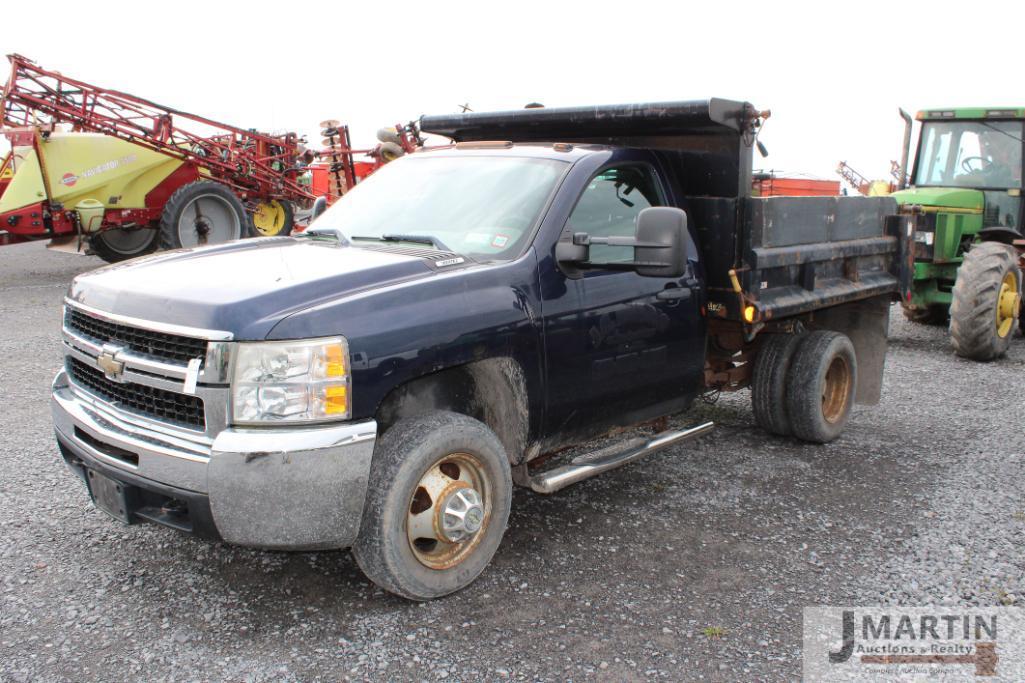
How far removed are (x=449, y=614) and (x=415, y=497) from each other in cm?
50

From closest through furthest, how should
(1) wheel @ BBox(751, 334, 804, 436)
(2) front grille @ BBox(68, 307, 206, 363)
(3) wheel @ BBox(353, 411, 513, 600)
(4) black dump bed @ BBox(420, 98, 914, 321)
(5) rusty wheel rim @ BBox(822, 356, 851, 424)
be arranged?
(2) front grille @ BBox(68, 307, 206, 363), (3) wheel @ BBox(353, 411, 513, 600), (4) black dump bed @ BBox(420, 98, 914, 321), (1) wheel @ BBox(751, 334, 804, 436), (5) rusty wheel rim @ BBox(822, 356, 851, 424)

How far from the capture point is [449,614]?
12.3 ft

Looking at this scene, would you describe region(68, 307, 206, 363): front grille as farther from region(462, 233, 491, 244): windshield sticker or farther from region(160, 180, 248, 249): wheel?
region(160, 180, 248, 249): wheel

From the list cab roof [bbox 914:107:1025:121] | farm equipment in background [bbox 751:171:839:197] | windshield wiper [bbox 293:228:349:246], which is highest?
cab roof [bbox 914:107:1025:121]

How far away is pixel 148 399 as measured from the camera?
3.58 meters

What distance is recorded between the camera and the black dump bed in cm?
510

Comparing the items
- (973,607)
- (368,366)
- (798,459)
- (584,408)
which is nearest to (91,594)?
(368,366)

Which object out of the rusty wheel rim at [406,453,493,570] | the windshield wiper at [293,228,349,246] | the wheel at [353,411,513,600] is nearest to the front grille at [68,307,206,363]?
the wheel at [353,411,513,600]

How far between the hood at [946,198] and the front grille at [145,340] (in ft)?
28.7

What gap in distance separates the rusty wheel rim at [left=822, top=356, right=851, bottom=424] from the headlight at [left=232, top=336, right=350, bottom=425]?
4149 mm

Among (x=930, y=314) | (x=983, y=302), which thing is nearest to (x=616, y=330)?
(x=983, y=302)

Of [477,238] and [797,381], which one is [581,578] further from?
[797,381]

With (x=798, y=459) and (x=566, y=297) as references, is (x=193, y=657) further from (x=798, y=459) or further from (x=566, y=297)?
(x=798, y=459)

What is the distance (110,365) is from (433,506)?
1.43 metres
